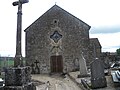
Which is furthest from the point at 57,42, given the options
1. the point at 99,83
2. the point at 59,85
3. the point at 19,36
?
the point at 19,36

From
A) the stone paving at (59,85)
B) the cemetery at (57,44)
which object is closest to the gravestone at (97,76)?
the stone paving at (59,85)

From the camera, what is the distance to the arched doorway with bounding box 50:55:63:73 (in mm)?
24719

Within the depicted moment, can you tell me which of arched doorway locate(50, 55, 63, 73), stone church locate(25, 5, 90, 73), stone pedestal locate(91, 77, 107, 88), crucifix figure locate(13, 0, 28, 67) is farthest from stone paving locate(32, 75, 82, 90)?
crucifix figure locate(13, 0, 28, 67)

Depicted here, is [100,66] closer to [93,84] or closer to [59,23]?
[93,84]

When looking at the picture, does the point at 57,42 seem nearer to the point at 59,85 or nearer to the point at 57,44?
the point at 57,44

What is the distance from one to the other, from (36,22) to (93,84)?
51.8ft

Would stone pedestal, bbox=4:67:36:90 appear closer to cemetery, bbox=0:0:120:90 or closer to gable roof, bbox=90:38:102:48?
cemetery, bbox=0:0:120:90

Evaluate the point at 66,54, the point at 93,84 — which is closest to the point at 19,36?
the point at 93,84

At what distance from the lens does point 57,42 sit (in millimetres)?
24953

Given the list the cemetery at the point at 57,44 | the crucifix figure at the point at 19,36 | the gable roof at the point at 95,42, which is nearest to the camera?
the crucifix figure at the point at 19,36

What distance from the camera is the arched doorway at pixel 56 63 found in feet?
81.1

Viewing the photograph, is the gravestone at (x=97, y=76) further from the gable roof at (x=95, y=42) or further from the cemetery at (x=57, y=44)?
the gable roof at (x=95, y=42)

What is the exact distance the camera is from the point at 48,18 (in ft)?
83.9

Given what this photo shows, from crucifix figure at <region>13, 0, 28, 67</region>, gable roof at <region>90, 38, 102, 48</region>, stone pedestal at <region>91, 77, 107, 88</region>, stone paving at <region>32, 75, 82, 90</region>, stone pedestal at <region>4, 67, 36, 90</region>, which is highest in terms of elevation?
gable roof at <region>90, 38, 102, 48</region>
